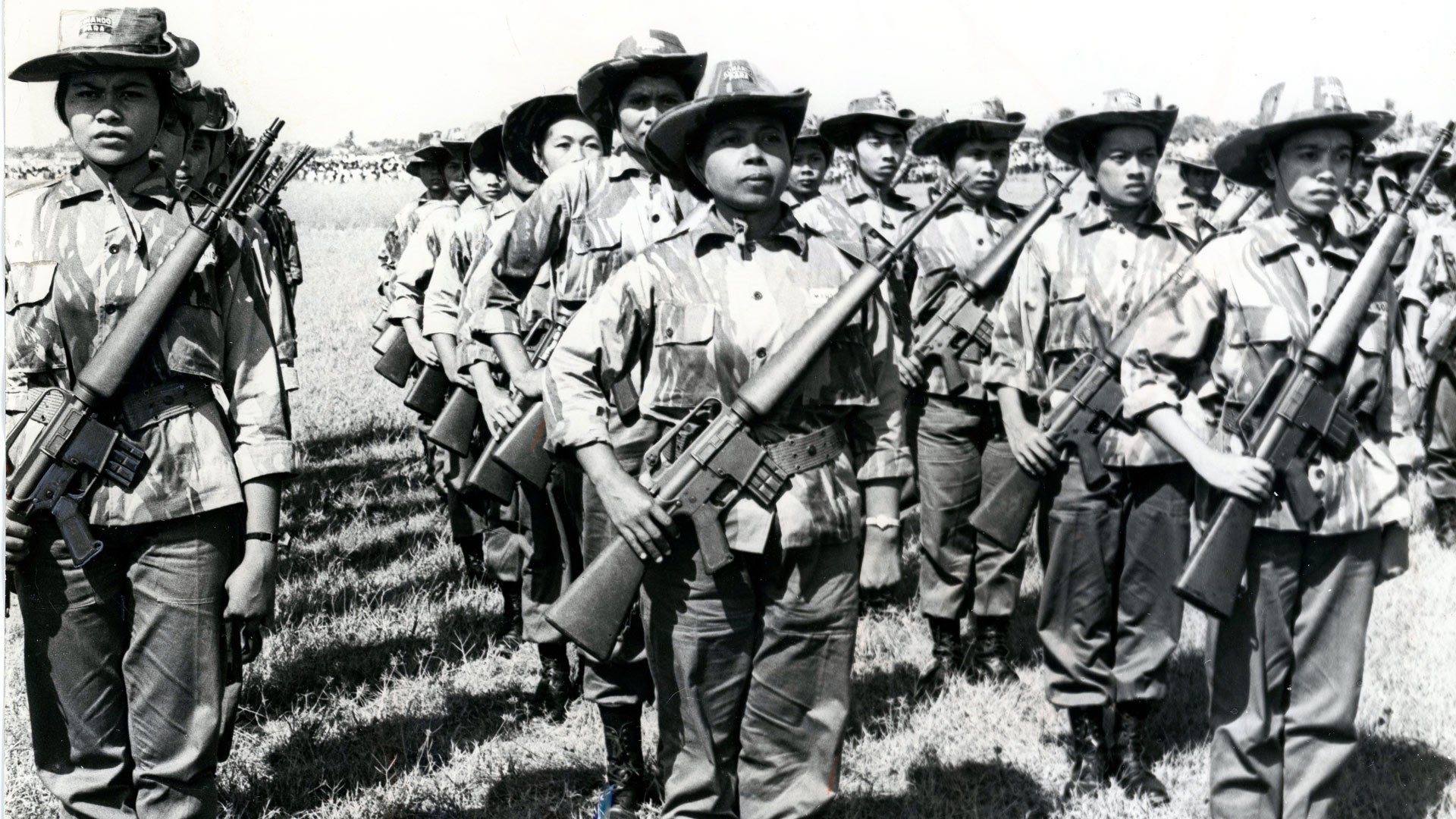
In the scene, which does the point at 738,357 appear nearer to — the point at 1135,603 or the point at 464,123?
the point at 1135,603

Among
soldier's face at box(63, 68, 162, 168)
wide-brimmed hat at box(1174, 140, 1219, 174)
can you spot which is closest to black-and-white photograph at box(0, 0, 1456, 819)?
soldier's face at box(63, 68, 162, 168)

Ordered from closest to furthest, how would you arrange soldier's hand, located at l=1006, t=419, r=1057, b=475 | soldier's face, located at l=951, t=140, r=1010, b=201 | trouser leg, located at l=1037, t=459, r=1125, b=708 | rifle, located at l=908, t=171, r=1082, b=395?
trouser leg, located at l=1037, t=459, r=1125, b=708 < soldier's hand, located at l=1006, t=419, r=1057, b=475 < rifle, located at l=908, t=171, r=1082, b=395 < soldier's face, located at l=951, t=140, r=1010, b=201

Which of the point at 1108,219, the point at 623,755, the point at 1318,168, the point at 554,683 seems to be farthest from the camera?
the point at 554,683

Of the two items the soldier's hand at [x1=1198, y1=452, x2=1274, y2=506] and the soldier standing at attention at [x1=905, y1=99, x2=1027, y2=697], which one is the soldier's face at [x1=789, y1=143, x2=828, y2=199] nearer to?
the soldier standing at attention at [x1=905, y1=99, x2=1027, y2=697]

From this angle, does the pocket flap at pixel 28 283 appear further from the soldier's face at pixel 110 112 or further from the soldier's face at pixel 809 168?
the soldier's face at pixel 809 168

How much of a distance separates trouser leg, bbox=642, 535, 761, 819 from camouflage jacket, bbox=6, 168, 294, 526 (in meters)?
1.15

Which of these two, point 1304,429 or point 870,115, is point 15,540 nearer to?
point 1304,429

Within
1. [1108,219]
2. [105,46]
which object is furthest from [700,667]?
[1108,219]

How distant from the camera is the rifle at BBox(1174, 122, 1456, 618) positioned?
3557 millimetres

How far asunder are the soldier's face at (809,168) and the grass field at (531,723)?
2.39 m

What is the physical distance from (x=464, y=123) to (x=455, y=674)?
15.0ft

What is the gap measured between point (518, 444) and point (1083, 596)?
7.19 feet

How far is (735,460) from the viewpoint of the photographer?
338 cm

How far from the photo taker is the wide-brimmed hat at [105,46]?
325 cm
